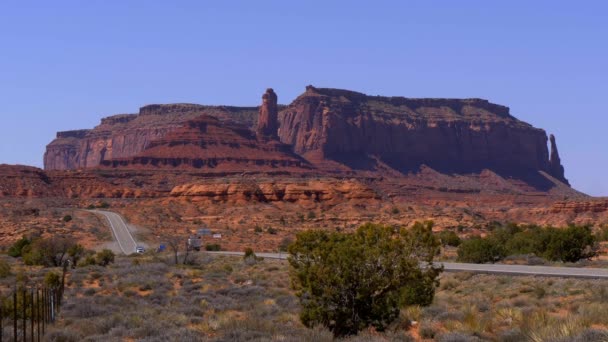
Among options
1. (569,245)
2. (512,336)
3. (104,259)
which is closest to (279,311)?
(512,336)

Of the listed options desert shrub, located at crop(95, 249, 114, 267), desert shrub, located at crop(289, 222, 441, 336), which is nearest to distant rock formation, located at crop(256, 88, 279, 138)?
desert shrub, located at crop(95, 249, 114, 267)

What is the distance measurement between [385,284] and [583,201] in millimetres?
86399

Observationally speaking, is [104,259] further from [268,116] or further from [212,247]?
[268,116]

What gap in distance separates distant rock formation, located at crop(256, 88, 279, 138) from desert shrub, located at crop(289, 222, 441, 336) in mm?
170781

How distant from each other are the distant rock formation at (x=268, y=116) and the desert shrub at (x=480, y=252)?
150996 mm

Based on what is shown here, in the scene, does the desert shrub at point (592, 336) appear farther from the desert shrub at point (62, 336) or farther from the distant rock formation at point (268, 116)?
the distant rock formation at point (268, 116)

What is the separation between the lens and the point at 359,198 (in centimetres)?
9662

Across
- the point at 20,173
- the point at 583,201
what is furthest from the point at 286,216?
the point at 20,173

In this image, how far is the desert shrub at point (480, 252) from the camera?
1432 inches

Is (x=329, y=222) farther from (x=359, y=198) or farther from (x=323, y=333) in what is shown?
(x=323, y=333)

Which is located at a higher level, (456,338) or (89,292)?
(456,338)

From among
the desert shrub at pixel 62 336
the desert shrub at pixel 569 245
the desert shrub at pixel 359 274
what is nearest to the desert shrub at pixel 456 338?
the desert shrub at pixel 359 274

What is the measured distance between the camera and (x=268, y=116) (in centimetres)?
19025

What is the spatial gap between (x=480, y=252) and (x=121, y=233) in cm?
4269
